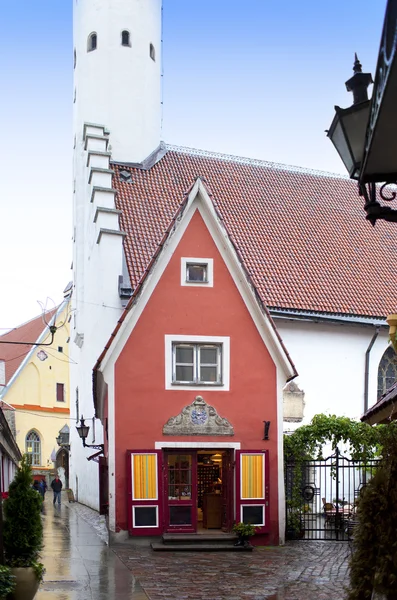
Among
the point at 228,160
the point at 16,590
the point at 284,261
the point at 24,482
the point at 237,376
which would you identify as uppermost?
the point at 228,160

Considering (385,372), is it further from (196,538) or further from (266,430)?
(196,538)

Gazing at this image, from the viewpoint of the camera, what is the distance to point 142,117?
36.1 m

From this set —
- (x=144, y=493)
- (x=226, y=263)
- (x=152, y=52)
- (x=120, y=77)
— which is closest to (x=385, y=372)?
(x=226, y=263)

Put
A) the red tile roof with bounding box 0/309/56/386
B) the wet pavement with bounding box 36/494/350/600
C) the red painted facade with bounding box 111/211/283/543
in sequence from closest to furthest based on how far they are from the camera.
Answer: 1. the wet pavement with bounding box 36/494/350/600
2. the red painted facade with bounding box 111/211/283/543
3. the red tile roof with bounding box 0/309/56/386

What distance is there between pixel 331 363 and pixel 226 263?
9.06m

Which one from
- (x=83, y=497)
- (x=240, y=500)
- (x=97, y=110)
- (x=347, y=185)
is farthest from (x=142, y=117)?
(x=240, y=500)

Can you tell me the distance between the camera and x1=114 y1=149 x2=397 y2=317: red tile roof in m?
30.8

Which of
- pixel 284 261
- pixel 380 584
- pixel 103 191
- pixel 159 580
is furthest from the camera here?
pixel 284 261

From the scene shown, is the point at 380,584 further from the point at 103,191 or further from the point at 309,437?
the point at 103,191

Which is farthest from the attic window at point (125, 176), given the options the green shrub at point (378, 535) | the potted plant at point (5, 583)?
the green shrub at point (378, 535)

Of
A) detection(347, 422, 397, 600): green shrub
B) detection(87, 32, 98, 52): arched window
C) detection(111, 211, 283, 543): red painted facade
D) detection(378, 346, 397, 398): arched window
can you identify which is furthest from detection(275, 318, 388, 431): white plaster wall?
detection(347, 422, 397, 600): green shrub

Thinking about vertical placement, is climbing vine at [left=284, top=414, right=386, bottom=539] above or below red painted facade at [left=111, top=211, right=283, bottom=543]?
below

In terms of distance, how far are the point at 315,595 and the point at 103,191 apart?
19169 mm

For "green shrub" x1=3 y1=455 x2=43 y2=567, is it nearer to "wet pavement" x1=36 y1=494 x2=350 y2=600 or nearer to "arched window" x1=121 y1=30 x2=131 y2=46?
"wet pavement" x1=36 y1=494 x2=350 y2=600
